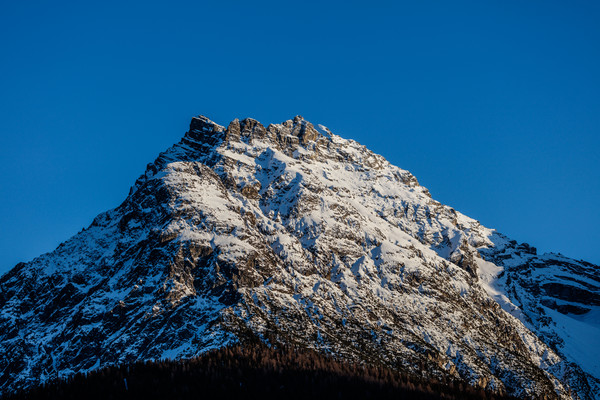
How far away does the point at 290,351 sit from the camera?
4184 cm

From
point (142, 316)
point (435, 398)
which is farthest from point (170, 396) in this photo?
point (142, 316)

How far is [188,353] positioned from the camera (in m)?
158

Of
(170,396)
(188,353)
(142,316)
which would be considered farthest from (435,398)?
(142,316)

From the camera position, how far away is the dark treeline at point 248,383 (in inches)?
1228

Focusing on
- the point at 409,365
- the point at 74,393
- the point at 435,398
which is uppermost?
the point at 409,365

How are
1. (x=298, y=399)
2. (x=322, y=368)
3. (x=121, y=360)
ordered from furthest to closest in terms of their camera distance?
(x=121, y=360) → (x=322, y=368) → (x=298, y=399)

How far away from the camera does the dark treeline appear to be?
31203 mm

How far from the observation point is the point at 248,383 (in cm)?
3281

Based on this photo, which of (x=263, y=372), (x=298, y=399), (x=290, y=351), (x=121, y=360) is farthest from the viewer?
(x=121, y=360)

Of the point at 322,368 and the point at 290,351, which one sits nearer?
the point at 322,368

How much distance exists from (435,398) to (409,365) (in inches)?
6741

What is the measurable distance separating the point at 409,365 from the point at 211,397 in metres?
176

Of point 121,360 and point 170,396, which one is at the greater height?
point 121,360

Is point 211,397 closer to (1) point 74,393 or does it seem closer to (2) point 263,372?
(2) point 263,372
